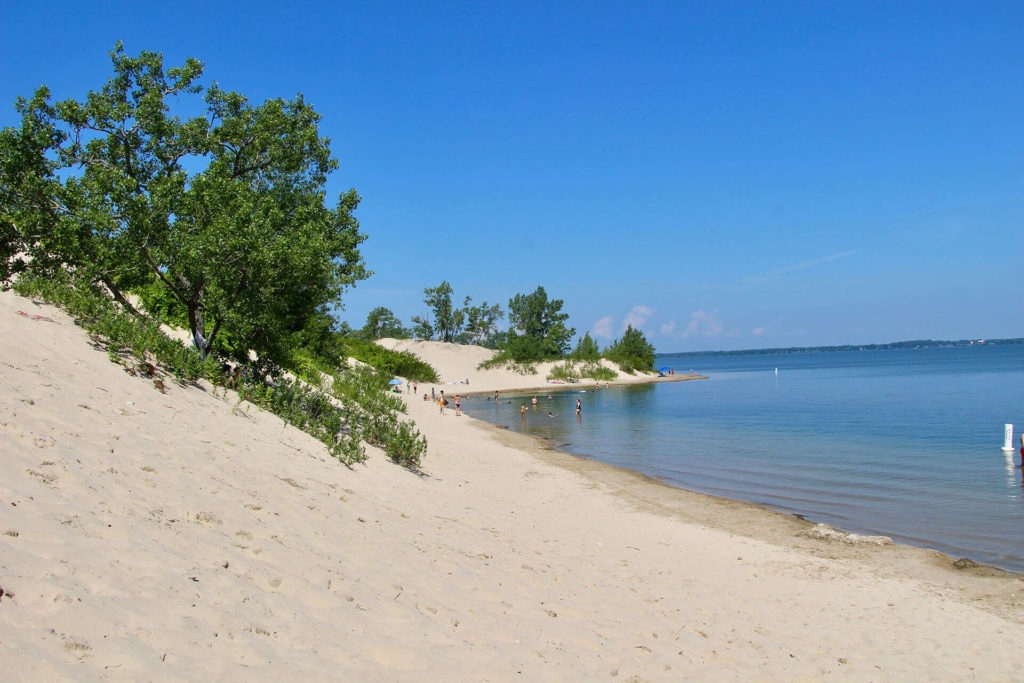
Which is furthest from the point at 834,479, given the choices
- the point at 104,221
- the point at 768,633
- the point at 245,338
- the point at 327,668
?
the point at 104,221

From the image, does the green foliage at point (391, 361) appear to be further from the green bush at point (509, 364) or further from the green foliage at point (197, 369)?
the green foliage at point (197, 369)

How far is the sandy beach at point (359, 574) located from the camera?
14.3 feet

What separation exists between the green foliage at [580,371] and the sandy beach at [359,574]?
68.1 meters

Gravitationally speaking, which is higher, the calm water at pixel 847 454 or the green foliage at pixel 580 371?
the green foliage at pixel 580 371

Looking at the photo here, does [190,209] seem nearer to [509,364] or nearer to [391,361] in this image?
[391,361]

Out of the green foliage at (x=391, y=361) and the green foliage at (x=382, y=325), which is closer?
the green foliage at (x=391, y=361)

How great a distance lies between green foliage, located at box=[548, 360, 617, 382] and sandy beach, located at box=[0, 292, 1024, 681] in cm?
6811

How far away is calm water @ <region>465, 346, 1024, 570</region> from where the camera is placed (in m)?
14.0

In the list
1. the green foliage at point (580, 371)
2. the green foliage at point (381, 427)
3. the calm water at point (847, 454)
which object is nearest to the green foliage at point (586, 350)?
the green foliage at point (580, 371)

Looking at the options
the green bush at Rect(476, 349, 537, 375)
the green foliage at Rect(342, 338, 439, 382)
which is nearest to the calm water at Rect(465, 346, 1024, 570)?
the green foliage at Rect(342, 338, 439, 382)

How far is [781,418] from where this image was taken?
3784cm

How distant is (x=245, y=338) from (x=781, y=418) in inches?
1242

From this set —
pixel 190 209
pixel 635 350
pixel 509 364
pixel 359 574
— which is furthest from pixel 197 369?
pixel 635 350

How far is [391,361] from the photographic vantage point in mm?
58844
